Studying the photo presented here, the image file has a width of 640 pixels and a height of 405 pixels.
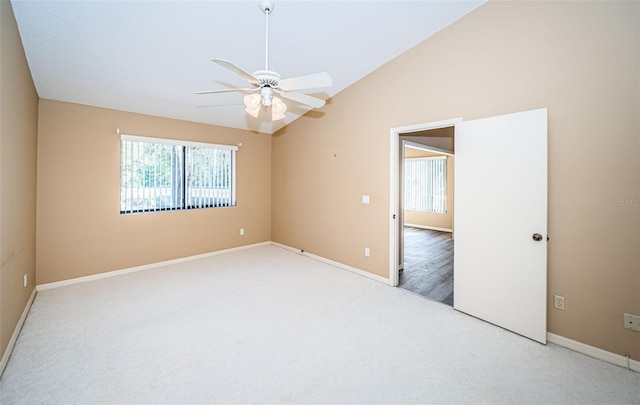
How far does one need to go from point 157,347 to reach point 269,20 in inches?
121

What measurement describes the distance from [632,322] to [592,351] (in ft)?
1.20

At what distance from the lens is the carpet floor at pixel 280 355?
176cm

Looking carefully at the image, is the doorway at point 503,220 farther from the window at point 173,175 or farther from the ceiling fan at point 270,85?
the window at point 173,175

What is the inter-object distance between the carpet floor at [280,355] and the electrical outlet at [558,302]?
33 centimetres

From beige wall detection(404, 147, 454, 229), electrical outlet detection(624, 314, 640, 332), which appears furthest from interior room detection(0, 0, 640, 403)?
beige wall detection(404, 147, 454, 229)

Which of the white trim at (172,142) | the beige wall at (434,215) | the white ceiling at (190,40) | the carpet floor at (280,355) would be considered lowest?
the carpet floor at (280,355)

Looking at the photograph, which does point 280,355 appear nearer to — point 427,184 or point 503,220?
point 503,220

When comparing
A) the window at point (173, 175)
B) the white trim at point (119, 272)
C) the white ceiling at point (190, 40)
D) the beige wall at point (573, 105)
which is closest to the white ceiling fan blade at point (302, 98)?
the white ceiling at point (190, 40)

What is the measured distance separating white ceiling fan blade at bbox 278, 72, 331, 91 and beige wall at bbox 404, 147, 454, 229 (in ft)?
19.8

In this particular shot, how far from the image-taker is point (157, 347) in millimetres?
2244

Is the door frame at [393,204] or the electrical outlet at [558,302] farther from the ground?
the door frame at [393,204]

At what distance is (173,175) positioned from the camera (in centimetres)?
448

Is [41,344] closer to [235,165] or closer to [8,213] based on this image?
[8,213]

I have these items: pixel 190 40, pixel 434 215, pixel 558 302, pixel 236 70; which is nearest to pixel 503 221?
pixel 558 302
